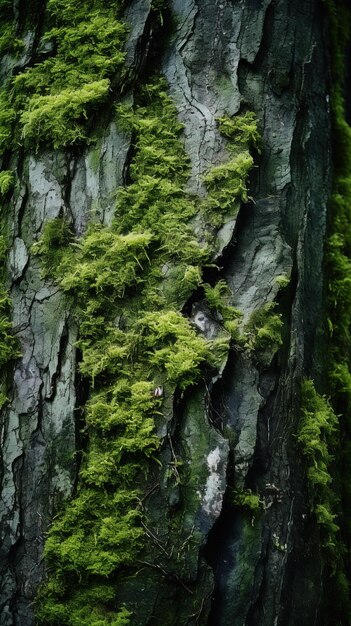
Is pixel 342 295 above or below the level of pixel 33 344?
above

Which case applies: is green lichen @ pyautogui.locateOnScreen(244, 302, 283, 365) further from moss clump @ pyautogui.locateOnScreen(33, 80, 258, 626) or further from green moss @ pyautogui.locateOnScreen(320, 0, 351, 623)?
green moss @ pyautogui.locateOnScreen(320, 0, 351, 623)

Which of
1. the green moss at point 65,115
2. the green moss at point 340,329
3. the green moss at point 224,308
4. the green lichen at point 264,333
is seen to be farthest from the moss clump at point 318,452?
the green moss at point 65,115

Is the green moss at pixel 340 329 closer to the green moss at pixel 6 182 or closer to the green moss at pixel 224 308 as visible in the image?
the green moss at pixel 224 308

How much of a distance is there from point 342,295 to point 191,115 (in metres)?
1.11

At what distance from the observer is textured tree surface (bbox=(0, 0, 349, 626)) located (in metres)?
1.88

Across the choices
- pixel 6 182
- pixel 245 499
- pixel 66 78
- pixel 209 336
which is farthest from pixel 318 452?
pixel 66 78

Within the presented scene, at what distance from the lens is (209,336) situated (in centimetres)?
202

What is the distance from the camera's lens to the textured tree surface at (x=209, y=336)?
1.88 m

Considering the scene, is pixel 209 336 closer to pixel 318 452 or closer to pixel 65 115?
pixel 318 452

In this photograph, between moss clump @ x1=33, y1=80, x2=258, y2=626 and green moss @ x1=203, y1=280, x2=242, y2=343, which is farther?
green moss @ x1=203, y1=280, x2=242, y2=343

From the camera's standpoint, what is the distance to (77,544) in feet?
6.34

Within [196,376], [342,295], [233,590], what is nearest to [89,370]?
[196,376]

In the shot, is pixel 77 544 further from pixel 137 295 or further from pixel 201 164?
pixel 201 164

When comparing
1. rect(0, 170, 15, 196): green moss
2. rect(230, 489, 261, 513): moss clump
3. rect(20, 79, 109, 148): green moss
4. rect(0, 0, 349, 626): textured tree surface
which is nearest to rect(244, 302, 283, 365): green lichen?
rect(0, 0, 349, 626): textured tree surface
